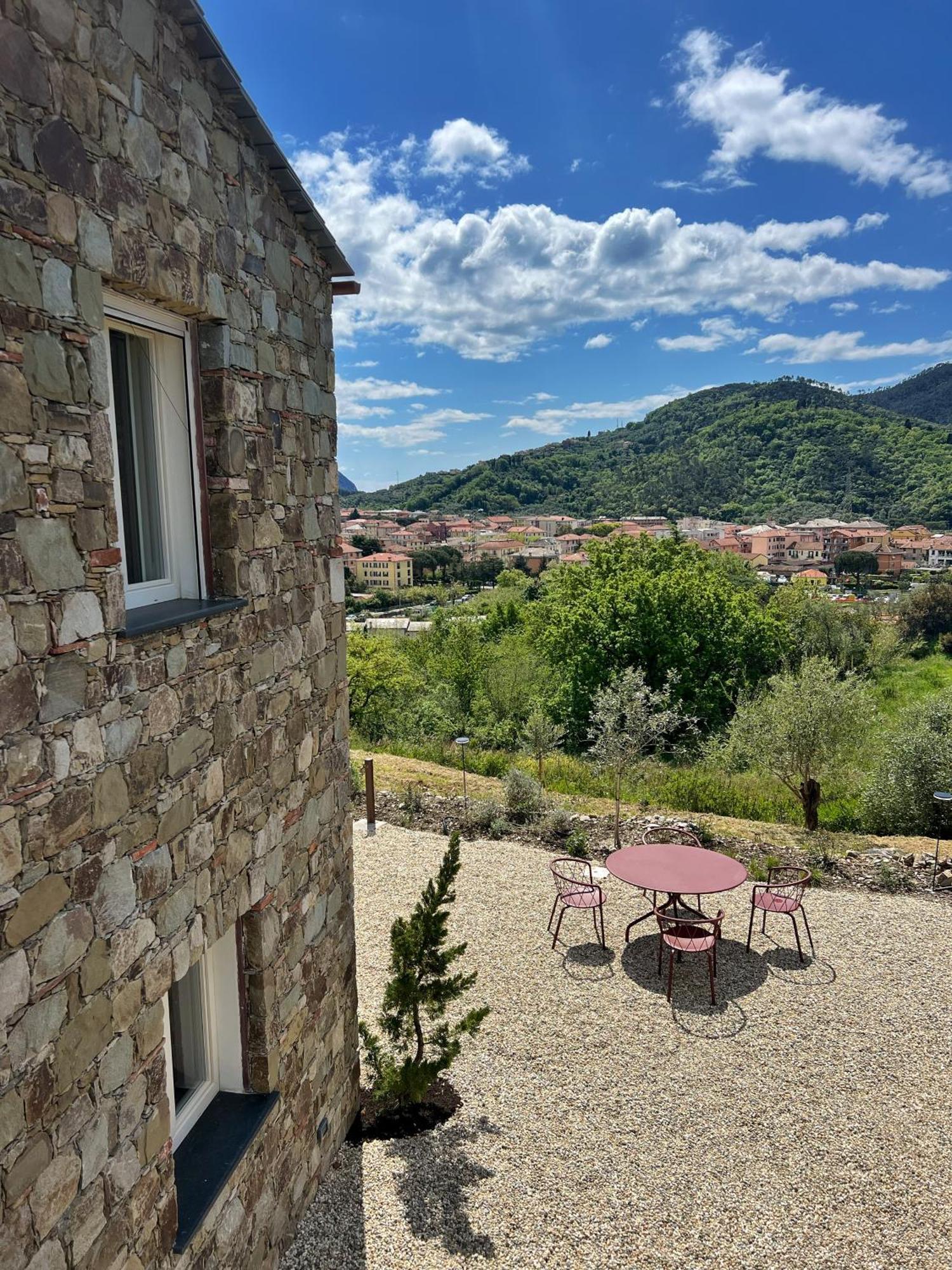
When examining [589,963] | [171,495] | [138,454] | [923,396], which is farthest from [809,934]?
[923,396]

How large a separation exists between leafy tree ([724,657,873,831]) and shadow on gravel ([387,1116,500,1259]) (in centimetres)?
889

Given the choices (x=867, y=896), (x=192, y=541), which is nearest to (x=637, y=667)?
(x=867, y=896)

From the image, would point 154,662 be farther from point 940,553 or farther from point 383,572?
point 940,553

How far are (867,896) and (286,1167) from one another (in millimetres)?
7645

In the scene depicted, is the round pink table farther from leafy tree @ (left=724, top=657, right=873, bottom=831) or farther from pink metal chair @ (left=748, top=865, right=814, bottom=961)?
leafy tree @ (left=724, top=657, right=873, bottom=831)

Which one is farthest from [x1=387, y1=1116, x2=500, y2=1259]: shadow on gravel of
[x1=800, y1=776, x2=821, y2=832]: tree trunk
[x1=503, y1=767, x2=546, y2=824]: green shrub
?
[x1=800, y1=776, x2=821, y2=832]: tree trunk

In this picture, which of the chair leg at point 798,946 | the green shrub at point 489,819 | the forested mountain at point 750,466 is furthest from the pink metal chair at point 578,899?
the forested mountain at point 750,466

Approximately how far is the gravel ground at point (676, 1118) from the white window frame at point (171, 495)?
3.76m

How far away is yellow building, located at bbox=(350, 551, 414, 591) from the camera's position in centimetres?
8231

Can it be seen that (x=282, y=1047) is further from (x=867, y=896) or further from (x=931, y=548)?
(x=931, y=548)

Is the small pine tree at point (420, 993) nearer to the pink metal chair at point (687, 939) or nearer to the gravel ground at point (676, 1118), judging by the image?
the gravel ground at point (676, 1118)

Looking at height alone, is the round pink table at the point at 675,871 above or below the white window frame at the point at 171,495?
below

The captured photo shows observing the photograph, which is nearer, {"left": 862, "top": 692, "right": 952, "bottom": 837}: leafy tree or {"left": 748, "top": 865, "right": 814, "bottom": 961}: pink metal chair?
{"left": 748, "top": 865, "right": 814, "bottom": 961}: pink metal chair

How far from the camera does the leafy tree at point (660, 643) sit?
2172 cm
